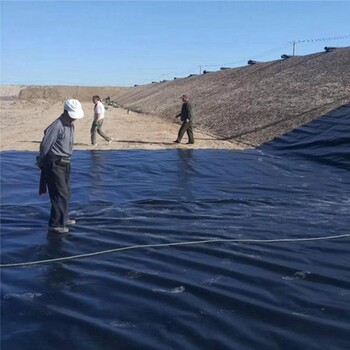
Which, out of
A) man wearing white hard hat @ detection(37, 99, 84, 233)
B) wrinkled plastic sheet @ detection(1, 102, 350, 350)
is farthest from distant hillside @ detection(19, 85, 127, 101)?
man wearing white hard hat @ detection(37, 99, 84, 233)

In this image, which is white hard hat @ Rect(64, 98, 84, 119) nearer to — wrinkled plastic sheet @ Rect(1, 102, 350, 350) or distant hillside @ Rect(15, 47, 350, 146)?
wrinkled plastic sheet @ Rect(1, 102, 350, 350)

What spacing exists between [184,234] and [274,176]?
5169 millimetres

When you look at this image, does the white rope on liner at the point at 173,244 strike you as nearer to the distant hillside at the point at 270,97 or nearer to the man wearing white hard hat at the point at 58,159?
the man wearing white hard hat at the point at 58,159

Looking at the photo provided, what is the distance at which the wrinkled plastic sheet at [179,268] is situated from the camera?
381 centimetres

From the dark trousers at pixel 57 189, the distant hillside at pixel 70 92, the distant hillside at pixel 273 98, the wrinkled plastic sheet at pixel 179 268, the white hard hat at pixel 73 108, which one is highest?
the distant hillside at pixel 70 92

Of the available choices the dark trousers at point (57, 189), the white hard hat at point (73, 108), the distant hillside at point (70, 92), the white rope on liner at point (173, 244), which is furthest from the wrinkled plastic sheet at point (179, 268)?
the distant hillside at point (70, 92)

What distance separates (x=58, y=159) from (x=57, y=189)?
Answer: 39 centimetres

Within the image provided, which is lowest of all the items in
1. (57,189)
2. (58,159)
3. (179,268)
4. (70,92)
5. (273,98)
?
(179,268)

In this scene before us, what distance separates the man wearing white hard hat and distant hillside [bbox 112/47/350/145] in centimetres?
1132

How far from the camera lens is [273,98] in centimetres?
2256

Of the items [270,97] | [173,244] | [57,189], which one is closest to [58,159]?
[57,189]

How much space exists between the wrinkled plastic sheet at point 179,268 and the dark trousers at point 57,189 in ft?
0.87

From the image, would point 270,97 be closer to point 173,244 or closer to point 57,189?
point 57,189

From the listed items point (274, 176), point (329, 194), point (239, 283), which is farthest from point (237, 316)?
point (274, 176)
